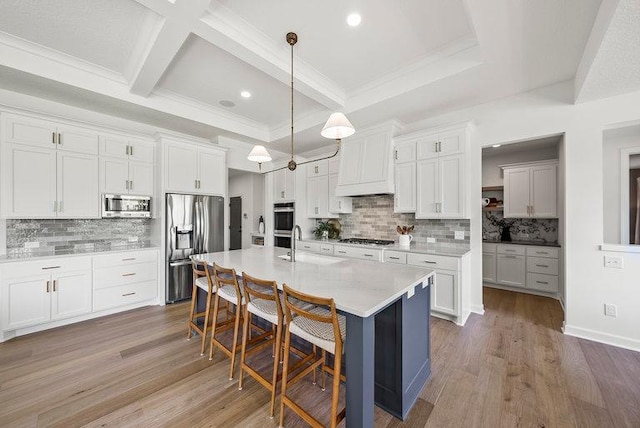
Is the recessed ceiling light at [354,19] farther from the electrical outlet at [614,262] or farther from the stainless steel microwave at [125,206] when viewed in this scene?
the stainless steel microwave at [125,206]

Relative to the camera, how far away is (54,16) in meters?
2.19

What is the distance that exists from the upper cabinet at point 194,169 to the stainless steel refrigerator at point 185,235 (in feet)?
0.57

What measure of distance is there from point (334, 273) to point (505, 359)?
1837 millimetres

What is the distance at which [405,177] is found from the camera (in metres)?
3.78

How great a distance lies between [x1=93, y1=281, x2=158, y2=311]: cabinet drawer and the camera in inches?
130

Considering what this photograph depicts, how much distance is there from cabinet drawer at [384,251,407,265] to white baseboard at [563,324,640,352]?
1.83 meters

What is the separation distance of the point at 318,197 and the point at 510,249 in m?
3.55

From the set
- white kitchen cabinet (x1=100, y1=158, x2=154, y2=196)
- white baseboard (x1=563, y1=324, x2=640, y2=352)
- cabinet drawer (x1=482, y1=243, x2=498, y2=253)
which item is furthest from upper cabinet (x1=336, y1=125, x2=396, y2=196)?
white kitchen cabinet (x1=100, y1=158, x2=154, y2=196)

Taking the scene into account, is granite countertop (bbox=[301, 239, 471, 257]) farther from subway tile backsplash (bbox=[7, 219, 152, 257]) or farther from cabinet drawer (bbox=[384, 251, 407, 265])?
subway tile backsplash (bbox=[7, 219, 152, 257])

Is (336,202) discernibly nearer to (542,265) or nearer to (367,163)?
(367,163)

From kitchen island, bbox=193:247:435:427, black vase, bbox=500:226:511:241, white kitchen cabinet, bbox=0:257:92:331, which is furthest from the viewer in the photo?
black vase, bbox=500:226:511:241

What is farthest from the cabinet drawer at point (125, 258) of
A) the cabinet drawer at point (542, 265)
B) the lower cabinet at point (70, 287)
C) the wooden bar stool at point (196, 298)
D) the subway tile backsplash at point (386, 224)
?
the cabinet drawer at point (542, 265)

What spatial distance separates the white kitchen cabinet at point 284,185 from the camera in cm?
521

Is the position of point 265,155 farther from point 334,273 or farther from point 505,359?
point 505,359
